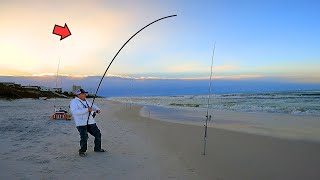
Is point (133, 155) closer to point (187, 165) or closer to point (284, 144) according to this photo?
point (187, 165)

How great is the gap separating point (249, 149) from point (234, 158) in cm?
116

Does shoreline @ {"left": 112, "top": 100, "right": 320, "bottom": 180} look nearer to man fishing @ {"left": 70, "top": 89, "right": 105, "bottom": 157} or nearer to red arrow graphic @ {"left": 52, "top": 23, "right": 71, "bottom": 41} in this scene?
man fishing @ {"left": 70, "top": 89, "right": 105, "bottom": 157}

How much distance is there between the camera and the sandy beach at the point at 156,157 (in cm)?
568

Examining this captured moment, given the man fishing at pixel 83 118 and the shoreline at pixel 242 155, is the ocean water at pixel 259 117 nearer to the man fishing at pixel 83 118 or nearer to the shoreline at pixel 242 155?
the shoreline at pixel 242 155

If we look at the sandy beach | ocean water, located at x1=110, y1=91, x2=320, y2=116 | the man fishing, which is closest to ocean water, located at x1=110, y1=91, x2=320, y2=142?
ocean water, located at x1=110, y1=91, x2=320, y2=116

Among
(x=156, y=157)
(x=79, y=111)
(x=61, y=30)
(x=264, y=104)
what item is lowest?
(x=156, y=157)

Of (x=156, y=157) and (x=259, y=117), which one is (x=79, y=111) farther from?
(x=259, y=117)

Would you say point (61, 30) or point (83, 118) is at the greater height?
point (61, 30)

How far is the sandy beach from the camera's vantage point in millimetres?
5684

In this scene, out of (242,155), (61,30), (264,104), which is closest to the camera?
(242,155)

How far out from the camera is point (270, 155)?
292 inches

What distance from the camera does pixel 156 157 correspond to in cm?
699

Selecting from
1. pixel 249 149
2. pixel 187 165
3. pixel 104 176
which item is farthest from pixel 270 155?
pixel 104 176

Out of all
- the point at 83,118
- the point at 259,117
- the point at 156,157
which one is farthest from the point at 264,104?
the point at 83,118
